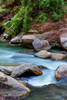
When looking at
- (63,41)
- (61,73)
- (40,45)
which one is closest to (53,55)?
(40,45)

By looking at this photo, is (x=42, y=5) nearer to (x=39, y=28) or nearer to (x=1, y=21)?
(x=39, y=28)

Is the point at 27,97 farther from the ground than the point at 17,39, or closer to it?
farther from the ground

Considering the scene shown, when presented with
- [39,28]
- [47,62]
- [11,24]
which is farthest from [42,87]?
[11,24]

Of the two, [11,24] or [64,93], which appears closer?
[64,93]

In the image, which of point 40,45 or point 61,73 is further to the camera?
point 40,45

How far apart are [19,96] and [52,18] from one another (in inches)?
332

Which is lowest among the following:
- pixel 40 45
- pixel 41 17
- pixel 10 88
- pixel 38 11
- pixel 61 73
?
pixel 40 45

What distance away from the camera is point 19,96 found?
3672 mm

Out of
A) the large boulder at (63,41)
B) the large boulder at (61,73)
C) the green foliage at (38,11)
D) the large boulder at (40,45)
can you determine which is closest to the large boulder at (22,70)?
the large boulder at (61,73)

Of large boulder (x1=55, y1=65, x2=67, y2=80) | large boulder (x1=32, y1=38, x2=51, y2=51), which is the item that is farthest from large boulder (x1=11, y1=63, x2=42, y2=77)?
large boulder (x1=32, y1=38, x2=51, y2=51)

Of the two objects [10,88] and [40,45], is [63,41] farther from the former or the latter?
[10,88]

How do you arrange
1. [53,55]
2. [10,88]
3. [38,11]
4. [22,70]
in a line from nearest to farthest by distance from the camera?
[10,88] → [22,70] → [53,55] → [38,11]

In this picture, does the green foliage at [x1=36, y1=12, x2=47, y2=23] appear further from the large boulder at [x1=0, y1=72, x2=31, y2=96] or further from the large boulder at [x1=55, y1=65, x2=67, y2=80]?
the large boulder at [x1=0, y1=72, x2=31, y2=96]

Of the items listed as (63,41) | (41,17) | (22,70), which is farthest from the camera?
(41,17)
